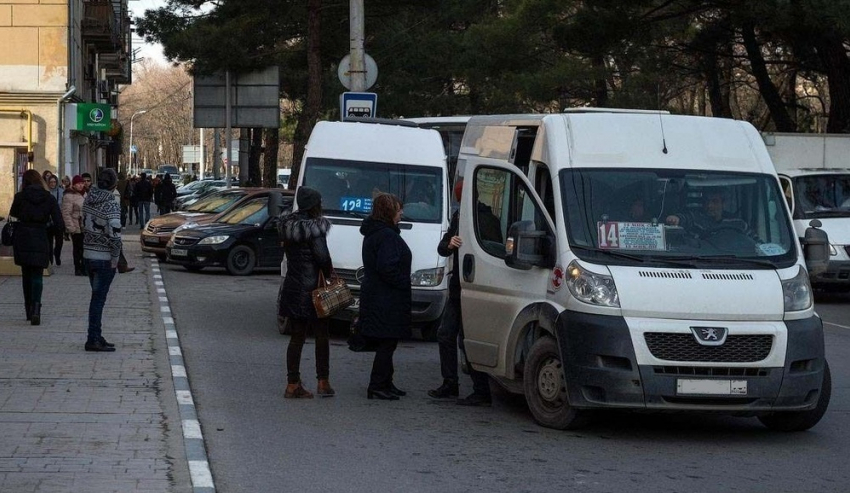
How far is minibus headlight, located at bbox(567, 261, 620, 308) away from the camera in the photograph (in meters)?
8.88

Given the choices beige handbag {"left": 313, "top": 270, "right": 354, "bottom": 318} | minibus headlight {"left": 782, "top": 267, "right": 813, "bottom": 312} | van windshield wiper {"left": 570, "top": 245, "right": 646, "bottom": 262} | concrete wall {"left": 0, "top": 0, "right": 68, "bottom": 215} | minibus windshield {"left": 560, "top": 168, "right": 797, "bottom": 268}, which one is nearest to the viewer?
minibus headlight {"left": 782, "top": 267, "right": 813, "bottom": 312}

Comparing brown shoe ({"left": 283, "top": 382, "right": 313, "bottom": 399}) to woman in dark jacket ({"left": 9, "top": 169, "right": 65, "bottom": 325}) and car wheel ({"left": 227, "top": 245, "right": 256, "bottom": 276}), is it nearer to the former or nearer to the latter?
woman in dark jacket ({"left": 9, "top": 169, "right": 65, "bottom": 325})

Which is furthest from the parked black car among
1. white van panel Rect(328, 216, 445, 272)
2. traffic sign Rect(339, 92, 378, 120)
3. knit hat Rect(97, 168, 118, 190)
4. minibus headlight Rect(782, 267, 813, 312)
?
minibus headlight Rect(782, 267, 813, 312)

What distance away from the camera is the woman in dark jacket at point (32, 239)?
1518 cm

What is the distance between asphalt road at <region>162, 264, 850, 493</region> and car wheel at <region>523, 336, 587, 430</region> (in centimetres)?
10

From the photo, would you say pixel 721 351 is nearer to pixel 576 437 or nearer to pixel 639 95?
pixel 576 437

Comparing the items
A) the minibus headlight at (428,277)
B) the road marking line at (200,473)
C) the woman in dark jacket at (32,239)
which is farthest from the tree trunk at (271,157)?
the road marking line at (200,473)

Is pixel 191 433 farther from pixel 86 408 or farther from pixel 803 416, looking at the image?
pixel 803 416

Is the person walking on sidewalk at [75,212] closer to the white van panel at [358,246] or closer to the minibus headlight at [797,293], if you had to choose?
the white van panel at [358,246]

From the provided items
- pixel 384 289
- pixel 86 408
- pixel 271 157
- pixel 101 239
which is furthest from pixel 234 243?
pixel 271 157

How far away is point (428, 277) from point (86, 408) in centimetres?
576

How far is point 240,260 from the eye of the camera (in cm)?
2452

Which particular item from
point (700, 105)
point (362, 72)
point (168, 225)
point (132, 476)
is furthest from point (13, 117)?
point (132, 476)

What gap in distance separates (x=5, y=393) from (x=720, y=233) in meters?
5.52
